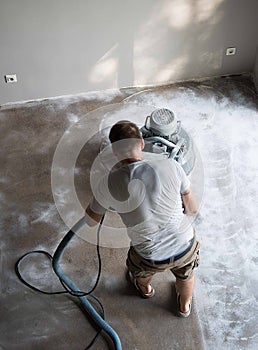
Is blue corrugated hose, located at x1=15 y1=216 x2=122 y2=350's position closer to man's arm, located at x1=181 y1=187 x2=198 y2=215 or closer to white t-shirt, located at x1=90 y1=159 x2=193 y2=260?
white t-shirt, located at x1=90 y1=159 x2=193 y2=260

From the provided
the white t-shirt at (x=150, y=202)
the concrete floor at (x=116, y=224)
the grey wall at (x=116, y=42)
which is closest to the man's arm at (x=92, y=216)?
the white t-shirt at (x=150, y=202)

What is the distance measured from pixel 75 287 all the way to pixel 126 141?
43.0 inches

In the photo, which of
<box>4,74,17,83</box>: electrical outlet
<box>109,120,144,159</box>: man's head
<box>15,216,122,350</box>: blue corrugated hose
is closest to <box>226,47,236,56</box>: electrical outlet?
<box>4,74,17,83</box>: electrical outlet

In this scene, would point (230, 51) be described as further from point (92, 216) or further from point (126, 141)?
point (92, 216)

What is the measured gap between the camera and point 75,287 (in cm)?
287

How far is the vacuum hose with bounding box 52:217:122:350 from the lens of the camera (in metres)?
2.62

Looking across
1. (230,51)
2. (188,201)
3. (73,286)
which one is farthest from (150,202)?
(230,51)

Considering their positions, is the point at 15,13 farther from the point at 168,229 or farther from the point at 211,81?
the point at 168,229

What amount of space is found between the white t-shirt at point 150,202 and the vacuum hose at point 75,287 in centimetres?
35

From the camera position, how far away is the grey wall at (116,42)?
141 inches

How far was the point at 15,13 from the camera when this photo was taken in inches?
137

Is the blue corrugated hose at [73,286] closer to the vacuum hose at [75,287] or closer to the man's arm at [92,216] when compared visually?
the vacuum hose at [75,287]

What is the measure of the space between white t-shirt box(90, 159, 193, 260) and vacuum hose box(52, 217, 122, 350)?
349mm

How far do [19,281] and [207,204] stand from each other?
132 cm
